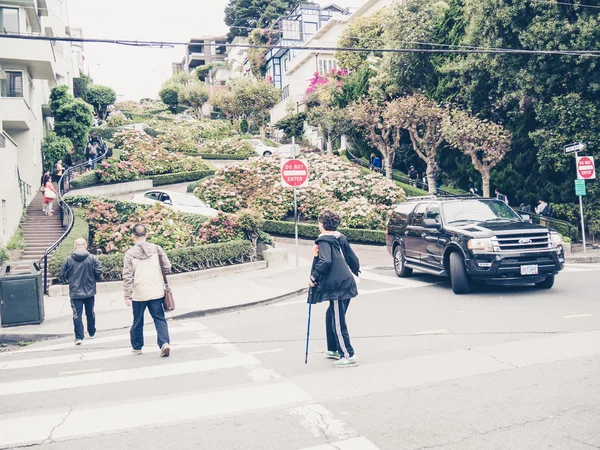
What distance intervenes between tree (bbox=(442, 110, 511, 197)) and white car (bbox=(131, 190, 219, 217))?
10.6 metres

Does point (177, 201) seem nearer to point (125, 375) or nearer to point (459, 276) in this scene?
point (459, 276)

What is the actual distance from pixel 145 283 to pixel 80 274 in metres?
1.96

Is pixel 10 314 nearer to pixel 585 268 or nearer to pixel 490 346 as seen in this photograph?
pixel 490 346

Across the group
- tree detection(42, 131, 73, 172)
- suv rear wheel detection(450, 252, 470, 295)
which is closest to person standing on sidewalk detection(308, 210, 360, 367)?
suv rear wheel detection(450, 252, 470, 295)

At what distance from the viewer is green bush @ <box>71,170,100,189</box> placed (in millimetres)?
28330

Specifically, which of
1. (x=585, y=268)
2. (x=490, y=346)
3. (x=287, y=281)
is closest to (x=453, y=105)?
(x=585, y=268)

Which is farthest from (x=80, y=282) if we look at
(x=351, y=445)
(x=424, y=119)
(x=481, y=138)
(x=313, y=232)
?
(x=424, y=119)

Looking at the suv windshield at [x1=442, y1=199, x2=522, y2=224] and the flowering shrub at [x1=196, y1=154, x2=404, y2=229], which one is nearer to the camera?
the suv windshield at [x1=442, y1=199, x2=522, y2=224]

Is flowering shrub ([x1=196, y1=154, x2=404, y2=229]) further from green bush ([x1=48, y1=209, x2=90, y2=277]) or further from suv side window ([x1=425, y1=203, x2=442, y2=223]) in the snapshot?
suv side window ([x1=425, y1=203, x2=442, y2=223])

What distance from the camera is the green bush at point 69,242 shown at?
14.5 metres

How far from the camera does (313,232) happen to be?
912 inches

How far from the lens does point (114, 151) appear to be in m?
36.5

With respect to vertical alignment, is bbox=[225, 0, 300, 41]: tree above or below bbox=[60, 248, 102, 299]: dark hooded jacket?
above

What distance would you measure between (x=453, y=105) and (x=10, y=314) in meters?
23.0
